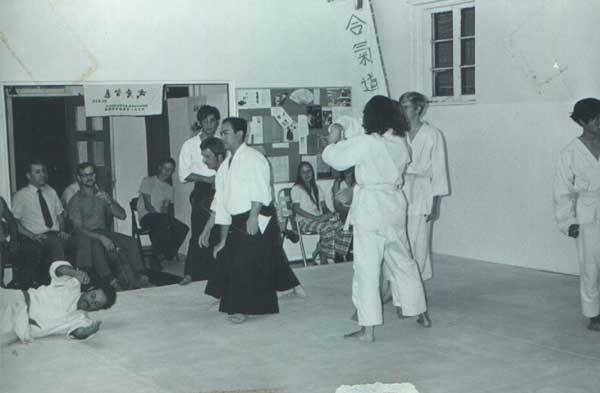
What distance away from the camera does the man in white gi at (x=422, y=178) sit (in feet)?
20.2

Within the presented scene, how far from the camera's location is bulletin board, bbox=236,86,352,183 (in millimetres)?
8477

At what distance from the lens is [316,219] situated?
321 inches

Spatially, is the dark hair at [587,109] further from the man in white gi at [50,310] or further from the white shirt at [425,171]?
the man in white gi at [50,310]

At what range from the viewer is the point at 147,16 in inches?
302

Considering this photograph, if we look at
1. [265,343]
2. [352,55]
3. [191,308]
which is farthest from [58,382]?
[352,55]

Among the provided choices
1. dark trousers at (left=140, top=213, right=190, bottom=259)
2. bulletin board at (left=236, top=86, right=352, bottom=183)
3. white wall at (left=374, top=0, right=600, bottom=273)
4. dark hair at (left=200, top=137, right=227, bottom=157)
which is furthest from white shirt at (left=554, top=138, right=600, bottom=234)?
dark trousers at (left=140, top=213, right=190, bottom=259)

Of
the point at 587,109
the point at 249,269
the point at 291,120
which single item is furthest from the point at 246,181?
the point at 291,120

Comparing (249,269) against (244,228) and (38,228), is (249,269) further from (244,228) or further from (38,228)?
(38,228)

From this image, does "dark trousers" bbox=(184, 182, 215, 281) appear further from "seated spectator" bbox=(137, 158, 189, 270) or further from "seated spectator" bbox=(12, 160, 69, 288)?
"seated spectator" bbox=(137, 158, 189, 270)

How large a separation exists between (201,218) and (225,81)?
1.56 metres

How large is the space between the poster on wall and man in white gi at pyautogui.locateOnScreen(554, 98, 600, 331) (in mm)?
3900

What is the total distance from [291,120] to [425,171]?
280 centimetres

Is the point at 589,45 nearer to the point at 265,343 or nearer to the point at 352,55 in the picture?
the point at 352,55

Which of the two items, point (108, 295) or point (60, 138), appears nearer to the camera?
point (108, 295)
